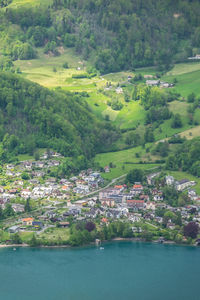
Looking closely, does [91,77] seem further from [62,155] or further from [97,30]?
[62,155]

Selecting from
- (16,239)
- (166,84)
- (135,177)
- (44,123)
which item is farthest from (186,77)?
(16,239)

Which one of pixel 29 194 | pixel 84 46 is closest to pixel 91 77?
pixel 84 46

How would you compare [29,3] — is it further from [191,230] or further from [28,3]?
[191,230]

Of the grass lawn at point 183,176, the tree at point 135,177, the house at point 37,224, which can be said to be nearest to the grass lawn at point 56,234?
the house at point 37,224

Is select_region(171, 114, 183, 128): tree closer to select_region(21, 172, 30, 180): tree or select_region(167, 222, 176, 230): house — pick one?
select_region(21, 172, 30, 180): tree

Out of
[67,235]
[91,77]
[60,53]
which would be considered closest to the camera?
[67,235]

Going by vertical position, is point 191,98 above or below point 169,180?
above
